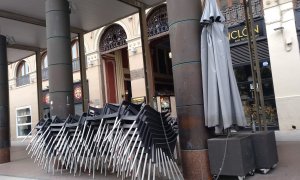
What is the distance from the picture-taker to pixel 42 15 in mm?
12602

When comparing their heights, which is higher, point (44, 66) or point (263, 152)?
point (44, 66)

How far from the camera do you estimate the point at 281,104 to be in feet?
43.9

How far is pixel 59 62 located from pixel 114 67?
13.1 meters

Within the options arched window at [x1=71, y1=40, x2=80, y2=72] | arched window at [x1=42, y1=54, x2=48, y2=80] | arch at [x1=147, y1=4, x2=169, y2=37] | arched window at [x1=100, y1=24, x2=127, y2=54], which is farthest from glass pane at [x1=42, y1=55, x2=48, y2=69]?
arch at [x1=147, y1=4, x2=169, y2=37]

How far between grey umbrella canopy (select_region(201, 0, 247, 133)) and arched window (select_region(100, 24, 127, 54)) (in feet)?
44.4

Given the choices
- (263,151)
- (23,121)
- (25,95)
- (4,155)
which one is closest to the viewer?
(263,151)

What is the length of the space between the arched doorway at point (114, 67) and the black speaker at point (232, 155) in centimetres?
1466

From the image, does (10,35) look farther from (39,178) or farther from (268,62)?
(268,62)

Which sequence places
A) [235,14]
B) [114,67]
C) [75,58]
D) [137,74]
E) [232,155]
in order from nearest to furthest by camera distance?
1. [232,155]
2. [235,14]
3. [137,74]
4. [75,58]
5. [114,67]

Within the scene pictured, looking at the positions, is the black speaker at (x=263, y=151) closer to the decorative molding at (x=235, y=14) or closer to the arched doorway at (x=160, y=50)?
the decorative molding at (x=235, y=14)

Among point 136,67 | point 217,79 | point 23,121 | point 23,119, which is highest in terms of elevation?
point 136,67

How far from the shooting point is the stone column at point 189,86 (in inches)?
228

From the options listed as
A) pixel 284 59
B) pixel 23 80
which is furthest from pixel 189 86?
pixel 23 80

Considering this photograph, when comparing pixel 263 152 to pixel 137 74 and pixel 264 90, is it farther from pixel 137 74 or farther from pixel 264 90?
pixel 137 74
